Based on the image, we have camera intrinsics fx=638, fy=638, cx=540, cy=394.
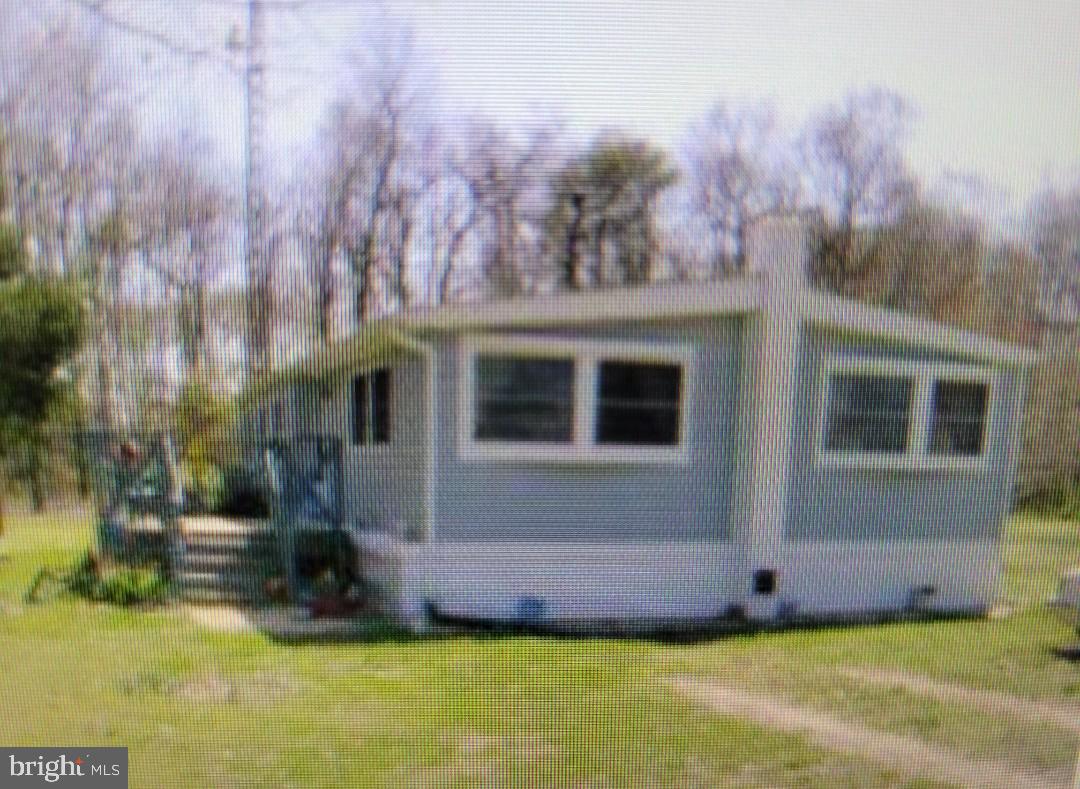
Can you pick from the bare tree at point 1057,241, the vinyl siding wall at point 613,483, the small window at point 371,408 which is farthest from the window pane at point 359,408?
the bare tree at point 1057,241

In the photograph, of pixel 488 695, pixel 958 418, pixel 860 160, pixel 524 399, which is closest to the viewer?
pixel 860 160

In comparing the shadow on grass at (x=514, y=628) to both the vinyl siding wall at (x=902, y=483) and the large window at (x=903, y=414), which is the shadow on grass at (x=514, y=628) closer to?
the vinyl siding wall at (x=902, y=483)

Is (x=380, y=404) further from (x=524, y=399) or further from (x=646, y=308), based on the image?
(x=646, y=308)

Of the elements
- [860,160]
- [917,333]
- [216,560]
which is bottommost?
[216,560]

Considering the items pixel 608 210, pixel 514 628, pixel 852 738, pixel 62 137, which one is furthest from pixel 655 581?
pixel 62 137

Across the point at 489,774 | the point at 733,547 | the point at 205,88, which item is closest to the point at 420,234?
the point at 205,88

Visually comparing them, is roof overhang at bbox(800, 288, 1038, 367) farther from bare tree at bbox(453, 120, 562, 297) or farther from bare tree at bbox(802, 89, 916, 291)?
bare tree at bbox(453, 120, 562, 297)

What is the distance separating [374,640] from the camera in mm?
1142

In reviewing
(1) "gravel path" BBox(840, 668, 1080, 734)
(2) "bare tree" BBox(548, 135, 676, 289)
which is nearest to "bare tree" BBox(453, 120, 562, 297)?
(2) "bare tree" BBox(548, 135, 676, 289)

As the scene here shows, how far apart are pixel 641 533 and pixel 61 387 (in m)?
1.00

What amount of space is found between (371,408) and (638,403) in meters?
0.62

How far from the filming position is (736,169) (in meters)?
0.93

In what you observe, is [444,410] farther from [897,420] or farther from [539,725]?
[897,420]

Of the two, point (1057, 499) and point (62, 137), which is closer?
point (62, 137)
